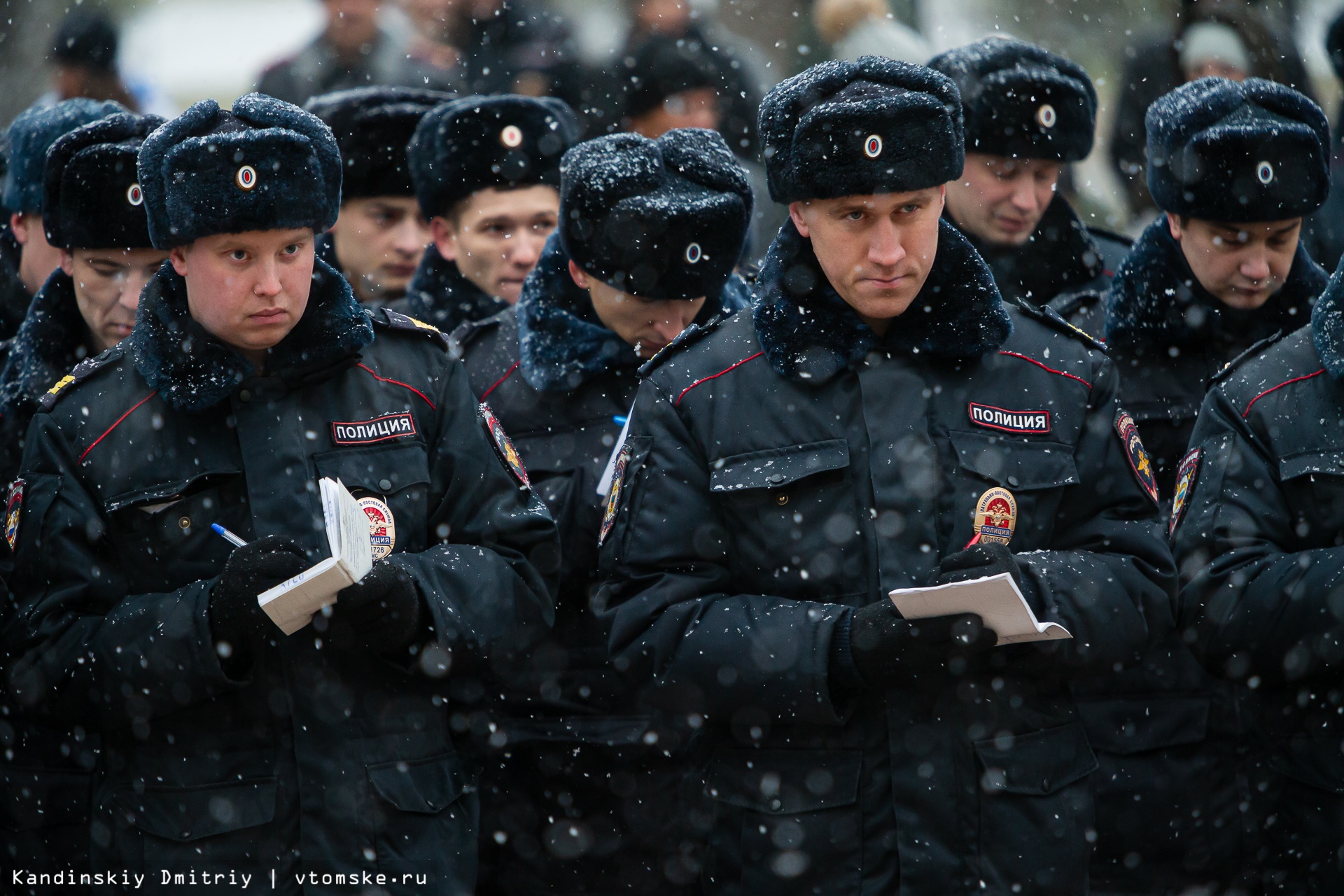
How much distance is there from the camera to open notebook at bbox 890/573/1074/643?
294cm

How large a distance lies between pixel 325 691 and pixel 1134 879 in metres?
Result: 2.63

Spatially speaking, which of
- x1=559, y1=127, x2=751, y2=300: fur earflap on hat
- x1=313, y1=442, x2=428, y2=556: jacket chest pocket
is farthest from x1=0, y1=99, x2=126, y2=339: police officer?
x1=313, y1=442, x2=428, y2=556: jacket chest pocket

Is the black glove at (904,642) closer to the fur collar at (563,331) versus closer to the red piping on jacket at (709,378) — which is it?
the red piping on jacket at (709,378)

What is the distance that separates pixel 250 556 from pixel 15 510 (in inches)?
27.8

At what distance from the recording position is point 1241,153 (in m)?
4.45

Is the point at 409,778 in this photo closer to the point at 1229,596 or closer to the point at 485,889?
the point at 485,889

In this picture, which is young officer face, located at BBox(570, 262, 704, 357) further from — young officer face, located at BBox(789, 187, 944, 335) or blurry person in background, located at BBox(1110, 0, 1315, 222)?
blurry person in background, located at BBox(1110, 0, 1315, 222)

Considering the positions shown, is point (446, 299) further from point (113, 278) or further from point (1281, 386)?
point (1281, 386)

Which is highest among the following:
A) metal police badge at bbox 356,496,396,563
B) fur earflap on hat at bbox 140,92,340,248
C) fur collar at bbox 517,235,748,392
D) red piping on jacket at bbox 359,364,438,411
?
fur earflap on hat at bbox 140,92,340,248

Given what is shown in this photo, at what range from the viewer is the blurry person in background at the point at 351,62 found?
749 centimetres

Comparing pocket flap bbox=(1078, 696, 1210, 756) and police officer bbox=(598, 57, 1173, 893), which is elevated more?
police officer bbox=(598, 57, 1173, 893)

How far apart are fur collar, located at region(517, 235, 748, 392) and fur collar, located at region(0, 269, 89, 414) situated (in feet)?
4.28

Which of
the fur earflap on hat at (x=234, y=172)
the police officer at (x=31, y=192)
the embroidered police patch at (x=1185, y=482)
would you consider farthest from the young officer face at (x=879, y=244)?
the police officer at (x=31, y=192)

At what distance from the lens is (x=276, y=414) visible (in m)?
3.55
